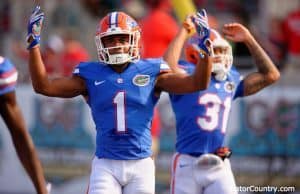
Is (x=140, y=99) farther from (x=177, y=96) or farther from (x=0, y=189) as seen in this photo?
(x=0, y=189)

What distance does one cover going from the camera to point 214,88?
23.2 feet

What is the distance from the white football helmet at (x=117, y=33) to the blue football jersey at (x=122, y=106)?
0.08 meters

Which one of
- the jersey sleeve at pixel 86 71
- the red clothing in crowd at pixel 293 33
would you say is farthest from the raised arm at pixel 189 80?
the red clothing in crowd at pixel 293 33

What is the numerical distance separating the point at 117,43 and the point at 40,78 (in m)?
0.53

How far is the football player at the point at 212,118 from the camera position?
22.3 feet

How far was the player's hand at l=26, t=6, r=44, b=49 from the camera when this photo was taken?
231 inches

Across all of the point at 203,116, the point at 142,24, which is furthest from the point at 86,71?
the point at 142,24

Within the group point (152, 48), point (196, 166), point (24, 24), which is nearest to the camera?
point (196, 166)

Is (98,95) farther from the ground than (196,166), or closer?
farther from the ground

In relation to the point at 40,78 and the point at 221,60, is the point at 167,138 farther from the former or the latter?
the point at 40,78

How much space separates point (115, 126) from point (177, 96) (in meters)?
1.08

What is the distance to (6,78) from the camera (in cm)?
632

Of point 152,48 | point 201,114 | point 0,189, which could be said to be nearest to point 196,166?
point 201,114

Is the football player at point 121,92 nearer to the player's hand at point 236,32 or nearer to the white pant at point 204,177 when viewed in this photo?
the white pant at point 204,177
